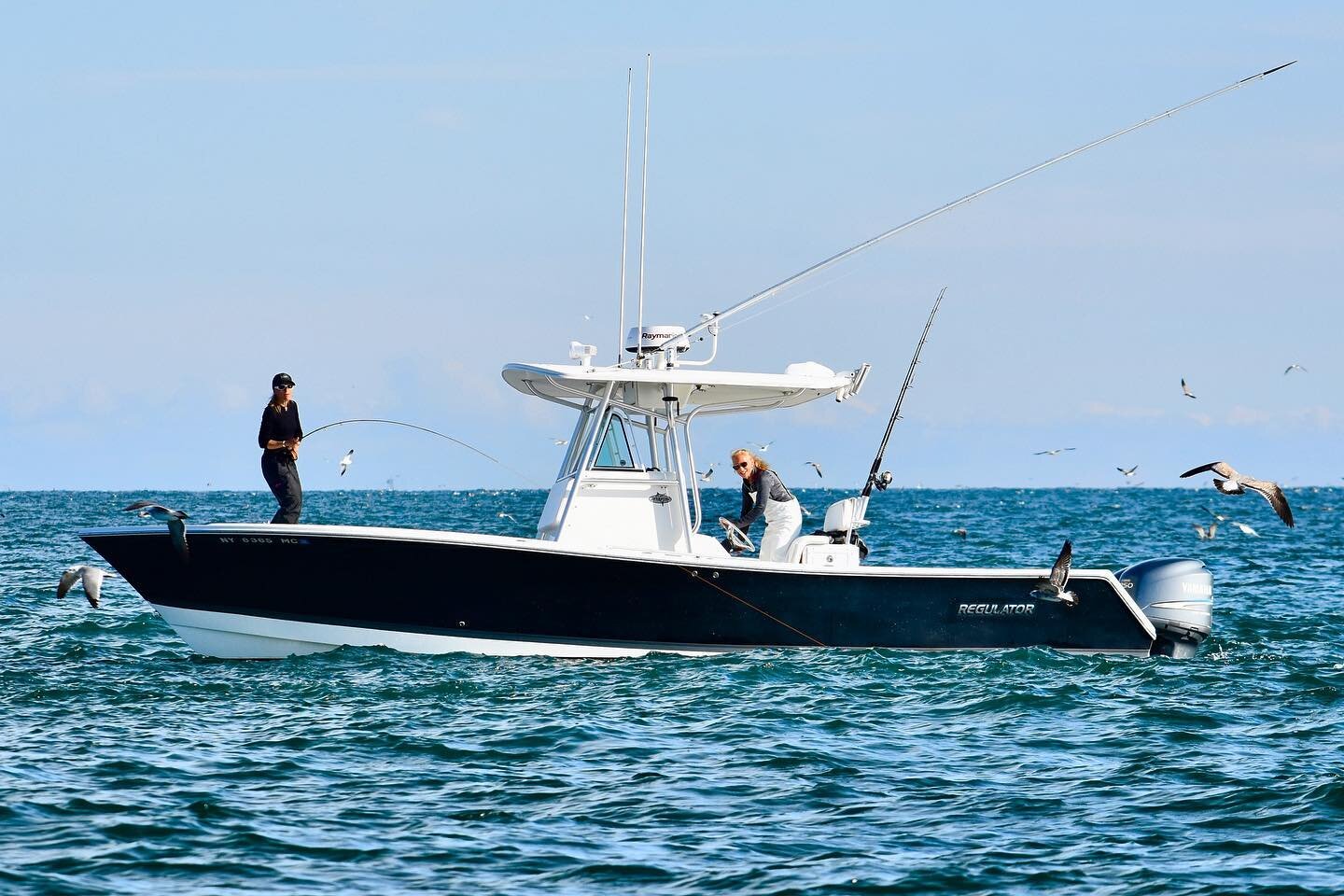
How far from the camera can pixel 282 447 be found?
13.0 m

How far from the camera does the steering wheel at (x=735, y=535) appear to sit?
1362cm

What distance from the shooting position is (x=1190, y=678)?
13.3 m

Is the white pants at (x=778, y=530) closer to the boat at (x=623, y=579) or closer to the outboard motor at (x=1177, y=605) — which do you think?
the boat at (x=623, y=579)

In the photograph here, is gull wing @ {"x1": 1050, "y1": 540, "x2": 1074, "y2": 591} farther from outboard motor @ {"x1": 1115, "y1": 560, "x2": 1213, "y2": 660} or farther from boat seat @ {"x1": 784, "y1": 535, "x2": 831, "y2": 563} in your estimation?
boat seat @ {"x1": 784, "y1": 535, "x2": 831, "y2": 563}

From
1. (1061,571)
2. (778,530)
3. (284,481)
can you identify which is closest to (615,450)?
(778,530)

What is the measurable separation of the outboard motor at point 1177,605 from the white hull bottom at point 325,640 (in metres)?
4.92

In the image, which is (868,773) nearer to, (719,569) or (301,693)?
(719,569)

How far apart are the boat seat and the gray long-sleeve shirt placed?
1.33 ft

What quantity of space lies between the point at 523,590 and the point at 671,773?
11.7 feet

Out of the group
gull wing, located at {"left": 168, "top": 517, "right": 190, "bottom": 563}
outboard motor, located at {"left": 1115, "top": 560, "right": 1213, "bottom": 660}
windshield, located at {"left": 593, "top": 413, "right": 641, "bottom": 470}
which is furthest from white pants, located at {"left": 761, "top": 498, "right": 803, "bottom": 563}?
gull wing, located at {"left": 168, "top": 517, "right": 190, "bottom": 563}

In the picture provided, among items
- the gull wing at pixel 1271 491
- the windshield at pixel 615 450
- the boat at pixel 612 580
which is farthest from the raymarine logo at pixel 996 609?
the gull wing at pixel 1271 491

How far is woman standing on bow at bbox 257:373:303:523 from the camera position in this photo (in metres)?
13.0

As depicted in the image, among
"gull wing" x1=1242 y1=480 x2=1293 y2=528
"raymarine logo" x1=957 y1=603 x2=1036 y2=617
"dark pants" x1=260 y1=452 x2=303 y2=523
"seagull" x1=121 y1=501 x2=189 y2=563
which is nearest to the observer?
"seagull" x1=121 y1=501 x2=189 y2=563

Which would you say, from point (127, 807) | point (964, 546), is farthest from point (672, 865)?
point (964, 546)
